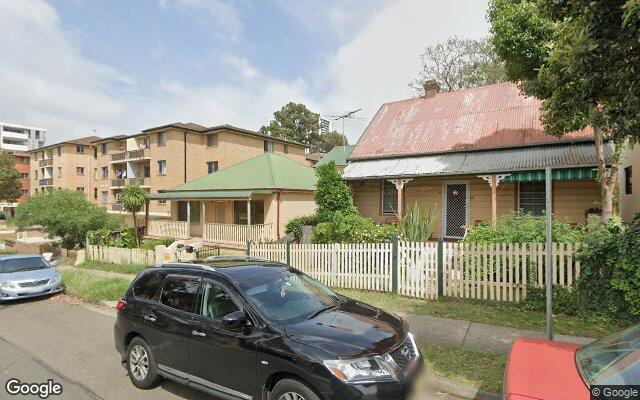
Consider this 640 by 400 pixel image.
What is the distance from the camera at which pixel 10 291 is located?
10789 millimetres

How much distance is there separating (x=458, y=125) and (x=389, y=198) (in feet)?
14.1

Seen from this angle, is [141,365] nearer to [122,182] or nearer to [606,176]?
[606,176]

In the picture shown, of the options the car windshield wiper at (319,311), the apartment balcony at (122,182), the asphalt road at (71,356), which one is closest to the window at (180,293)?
the asphalt road at (71,356)

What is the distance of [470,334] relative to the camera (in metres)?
6.30

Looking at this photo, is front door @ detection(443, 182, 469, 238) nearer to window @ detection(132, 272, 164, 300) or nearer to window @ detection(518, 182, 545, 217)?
window @ detection(518, 182, 545, 217)

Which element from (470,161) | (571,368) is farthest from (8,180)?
(571,368)

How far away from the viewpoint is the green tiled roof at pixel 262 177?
774 inches

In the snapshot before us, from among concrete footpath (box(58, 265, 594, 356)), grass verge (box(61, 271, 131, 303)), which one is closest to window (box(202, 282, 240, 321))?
concrete footpath (box(58, 265, 594, 356))

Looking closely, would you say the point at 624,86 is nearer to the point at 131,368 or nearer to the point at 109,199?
the point at 131,368

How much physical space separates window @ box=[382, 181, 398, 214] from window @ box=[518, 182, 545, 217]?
4838mm

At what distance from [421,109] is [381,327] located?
1610cm

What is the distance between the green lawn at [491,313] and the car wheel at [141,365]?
482 cm

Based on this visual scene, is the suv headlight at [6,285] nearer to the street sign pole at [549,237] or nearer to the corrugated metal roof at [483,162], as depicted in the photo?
the corrugated metal roof at [483,162]

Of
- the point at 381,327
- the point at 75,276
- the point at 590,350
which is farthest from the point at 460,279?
the point at 75,276
